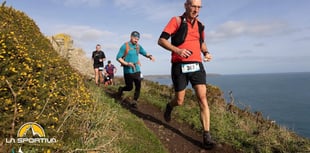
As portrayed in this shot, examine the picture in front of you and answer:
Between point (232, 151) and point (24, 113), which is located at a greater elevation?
point (24, 113)

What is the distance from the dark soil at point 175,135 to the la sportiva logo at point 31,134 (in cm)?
272

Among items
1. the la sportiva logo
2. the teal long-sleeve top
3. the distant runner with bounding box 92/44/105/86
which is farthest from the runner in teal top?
the distant runner with bounding box 92/44/105/86

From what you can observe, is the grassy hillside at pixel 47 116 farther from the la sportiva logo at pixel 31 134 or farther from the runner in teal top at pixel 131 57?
the runner in teal top at pixel 131 57

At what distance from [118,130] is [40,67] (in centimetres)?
190

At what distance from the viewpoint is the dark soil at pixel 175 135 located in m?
4.73

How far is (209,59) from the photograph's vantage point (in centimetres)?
488

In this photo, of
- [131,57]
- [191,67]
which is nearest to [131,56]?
[131,57]

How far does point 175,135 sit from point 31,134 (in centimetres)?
348

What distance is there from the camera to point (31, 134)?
275 cm

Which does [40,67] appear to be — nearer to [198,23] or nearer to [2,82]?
[2,82]

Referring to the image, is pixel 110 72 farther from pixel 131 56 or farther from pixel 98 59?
pixel 131 56

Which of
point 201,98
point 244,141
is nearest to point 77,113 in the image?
point 201,98

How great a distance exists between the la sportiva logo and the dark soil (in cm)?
272

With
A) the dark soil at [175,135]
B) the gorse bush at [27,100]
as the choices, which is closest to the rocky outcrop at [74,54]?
the dark soil at [175,135]
